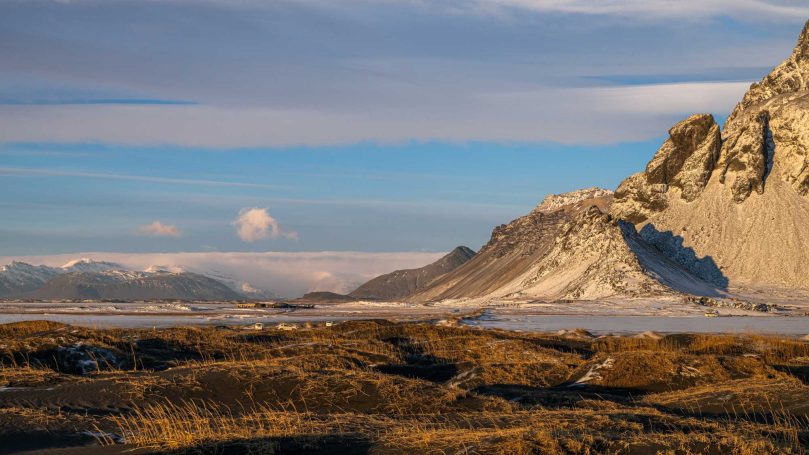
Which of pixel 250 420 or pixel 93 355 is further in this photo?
pixel 93 355

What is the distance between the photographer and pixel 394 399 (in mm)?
24828

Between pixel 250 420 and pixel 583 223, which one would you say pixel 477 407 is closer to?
pixel 250 420

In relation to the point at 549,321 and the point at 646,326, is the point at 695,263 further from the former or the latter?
the point at 646,326

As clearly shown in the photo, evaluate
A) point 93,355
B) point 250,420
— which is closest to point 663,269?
point 93,355

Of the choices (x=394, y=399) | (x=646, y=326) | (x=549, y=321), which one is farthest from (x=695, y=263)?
(x=394, y=399)

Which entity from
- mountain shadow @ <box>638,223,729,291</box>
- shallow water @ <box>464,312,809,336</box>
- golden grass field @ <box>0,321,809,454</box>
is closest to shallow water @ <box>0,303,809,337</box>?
shallow water @ <box>464,312,809,336</box>

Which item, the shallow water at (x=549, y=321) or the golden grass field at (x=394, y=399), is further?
the shallow water at (x=549, y=321)

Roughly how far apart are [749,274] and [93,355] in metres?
171

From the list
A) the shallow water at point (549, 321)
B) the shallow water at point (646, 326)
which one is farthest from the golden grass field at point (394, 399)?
the shallow water at point (549, 321)

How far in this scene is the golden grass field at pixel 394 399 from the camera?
16.8 metres

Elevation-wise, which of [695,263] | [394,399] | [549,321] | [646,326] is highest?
[695,263]

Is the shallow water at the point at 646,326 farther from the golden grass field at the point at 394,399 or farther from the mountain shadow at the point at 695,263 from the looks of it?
the mountain shadow at the point at 695,263

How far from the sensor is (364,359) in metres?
36.2

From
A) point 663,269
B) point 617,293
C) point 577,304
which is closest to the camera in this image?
point 577,304
